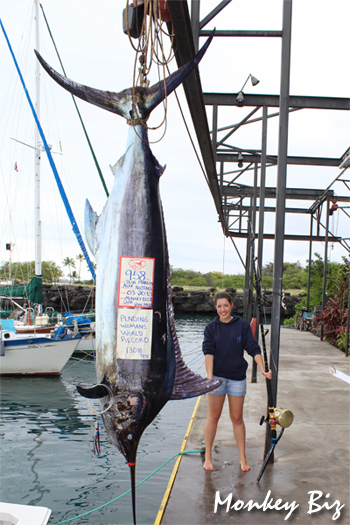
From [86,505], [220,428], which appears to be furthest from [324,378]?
[86,505]

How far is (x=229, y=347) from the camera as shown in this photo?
11.5 ft

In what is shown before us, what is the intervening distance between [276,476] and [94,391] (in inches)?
102

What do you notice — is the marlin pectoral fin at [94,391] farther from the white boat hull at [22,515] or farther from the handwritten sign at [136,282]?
the white boat hull at [22,515]

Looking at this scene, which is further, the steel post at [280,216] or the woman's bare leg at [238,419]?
the steel post at [280,216]

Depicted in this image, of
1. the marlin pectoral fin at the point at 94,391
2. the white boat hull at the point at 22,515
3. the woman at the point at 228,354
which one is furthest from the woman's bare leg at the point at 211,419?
the marlin pectoral fin at the point at 94,391

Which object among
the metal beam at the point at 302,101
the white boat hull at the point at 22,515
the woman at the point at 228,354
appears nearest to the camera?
the white boat hull at the point at 22,515

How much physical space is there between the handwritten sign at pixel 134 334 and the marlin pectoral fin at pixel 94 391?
4.8 inches

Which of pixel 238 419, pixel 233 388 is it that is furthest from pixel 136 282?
pixel 238 419

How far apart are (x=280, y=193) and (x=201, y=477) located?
95.1 inches

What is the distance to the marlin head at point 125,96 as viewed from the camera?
1.63 m

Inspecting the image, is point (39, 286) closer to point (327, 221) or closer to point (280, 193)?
point (327, 221)

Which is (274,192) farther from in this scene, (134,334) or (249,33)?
(134,334)

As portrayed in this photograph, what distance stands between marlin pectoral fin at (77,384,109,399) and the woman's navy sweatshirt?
197 centimetres

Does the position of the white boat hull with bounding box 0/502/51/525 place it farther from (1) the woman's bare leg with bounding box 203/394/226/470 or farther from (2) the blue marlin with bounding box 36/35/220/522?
(1) the woman's bare leg with bounding box 203/394/226/470
